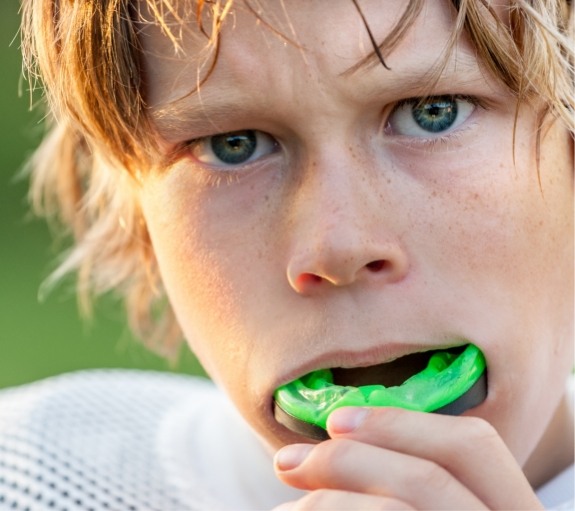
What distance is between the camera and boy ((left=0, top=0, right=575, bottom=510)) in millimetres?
1118

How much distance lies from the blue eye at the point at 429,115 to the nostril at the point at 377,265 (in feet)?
0.56

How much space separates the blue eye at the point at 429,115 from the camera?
1262 millimetres

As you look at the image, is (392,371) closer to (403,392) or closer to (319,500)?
(403,392)

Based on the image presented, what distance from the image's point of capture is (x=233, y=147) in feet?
4.41

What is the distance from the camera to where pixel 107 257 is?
6.86 feet

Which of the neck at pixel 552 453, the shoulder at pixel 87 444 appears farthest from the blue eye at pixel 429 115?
the shoulder at pixel 87 444

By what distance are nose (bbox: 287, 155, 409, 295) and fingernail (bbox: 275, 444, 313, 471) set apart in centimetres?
19

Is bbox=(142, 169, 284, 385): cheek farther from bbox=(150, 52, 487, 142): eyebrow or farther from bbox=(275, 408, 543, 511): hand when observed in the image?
bbox=(275, 408, 543, 511): hand

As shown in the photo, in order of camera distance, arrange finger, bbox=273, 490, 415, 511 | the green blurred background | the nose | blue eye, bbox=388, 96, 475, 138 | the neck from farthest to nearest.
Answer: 1. the green blurred background
2. the neck
3. blue eye, bbox=388, 96, 475, 138
4. the nose
5. finger, bbox=273, 490, 415, 511

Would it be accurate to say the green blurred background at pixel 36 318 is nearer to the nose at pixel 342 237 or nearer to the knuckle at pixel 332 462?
the nose at pixel 342 237

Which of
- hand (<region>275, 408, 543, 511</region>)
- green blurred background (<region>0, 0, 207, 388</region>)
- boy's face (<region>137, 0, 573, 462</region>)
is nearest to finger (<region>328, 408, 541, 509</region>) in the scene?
hand (<region>275, 408, 543, 511</region>)

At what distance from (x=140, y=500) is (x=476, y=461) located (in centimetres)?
61

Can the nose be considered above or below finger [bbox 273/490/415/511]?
above

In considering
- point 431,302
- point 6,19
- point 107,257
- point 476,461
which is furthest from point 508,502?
point 6,19
